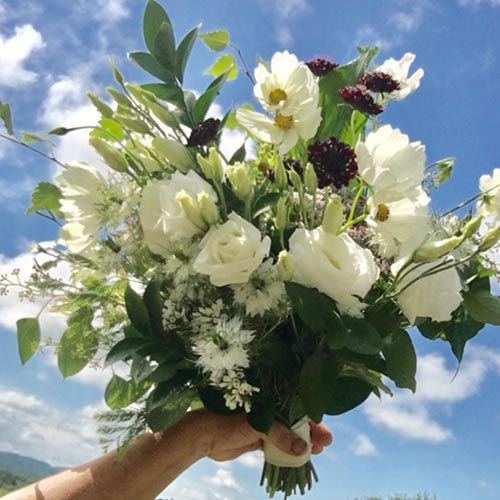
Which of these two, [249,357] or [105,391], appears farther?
[105,391]

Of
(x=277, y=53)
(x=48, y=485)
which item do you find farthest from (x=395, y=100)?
(x=48, y=485)

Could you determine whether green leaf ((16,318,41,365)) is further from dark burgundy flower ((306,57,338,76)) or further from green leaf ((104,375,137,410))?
dark burgundy flower ((306,57,338,76))

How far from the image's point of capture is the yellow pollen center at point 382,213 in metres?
0.90

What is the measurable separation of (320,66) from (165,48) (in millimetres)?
229

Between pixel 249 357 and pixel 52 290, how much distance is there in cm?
30

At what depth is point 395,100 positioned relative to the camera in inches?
44.6

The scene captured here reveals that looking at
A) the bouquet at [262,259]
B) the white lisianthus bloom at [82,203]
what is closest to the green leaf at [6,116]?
the bouquet at [262,259]

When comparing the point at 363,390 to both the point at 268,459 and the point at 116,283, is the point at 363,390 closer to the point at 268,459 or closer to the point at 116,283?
the point at 268,459

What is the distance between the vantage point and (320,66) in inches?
42.1

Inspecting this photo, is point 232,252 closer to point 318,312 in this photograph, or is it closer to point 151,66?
point 318,312

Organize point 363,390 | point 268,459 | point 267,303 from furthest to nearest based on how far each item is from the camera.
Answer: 1. point 268,459
2. point 363,390
3. point 267,303

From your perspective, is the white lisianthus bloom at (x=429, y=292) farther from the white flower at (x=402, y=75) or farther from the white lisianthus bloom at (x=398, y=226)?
the white flower at (x=402, y=75)

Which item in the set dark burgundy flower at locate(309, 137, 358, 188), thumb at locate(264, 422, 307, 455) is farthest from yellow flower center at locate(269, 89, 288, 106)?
thumb at locate(264, 422, 307, 455)

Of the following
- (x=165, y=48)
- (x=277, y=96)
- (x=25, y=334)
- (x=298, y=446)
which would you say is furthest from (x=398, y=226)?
(x=25, y=334)
